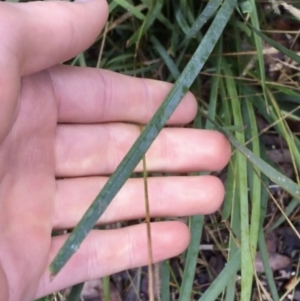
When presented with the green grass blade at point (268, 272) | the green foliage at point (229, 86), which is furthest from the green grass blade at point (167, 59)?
the green grass blade at point (268, 272)

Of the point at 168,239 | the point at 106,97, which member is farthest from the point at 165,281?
the point at 106,97

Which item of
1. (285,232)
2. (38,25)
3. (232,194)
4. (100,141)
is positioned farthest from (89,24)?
(285,232)

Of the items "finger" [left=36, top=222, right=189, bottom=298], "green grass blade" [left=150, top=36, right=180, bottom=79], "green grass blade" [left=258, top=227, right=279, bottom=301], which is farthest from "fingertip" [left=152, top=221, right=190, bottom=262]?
"green grass blade" [left=150, top=36, right=180, bottom=79]

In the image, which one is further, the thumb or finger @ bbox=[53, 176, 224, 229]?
finger @ bbox=[53, 176, 224, 229]

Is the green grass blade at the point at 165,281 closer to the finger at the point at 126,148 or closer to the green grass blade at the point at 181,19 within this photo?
the finger at the point at 126,148

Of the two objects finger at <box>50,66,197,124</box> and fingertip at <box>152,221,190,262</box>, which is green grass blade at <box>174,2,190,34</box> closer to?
finger at <box>50,66,197,124</box>

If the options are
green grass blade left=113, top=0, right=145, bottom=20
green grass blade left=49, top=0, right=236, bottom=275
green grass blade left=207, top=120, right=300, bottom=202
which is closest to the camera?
green grass blade left=49, top=0, right=236, bottom=275
